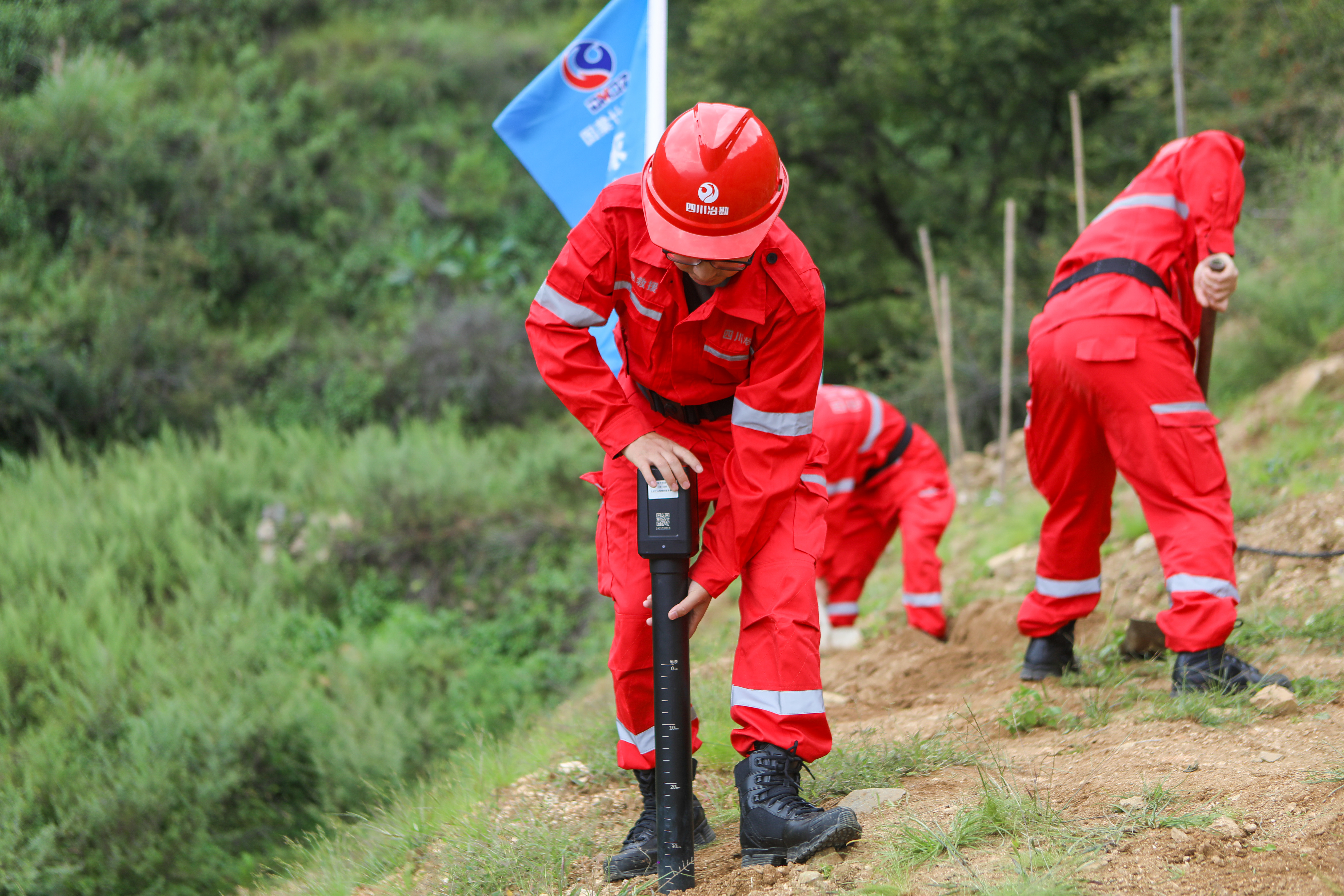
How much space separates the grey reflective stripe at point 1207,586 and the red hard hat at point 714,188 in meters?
1.77

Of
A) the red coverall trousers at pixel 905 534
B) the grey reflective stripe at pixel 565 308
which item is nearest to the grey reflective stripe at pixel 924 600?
the red coverall trousers at pixel 905 534

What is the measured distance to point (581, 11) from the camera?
62.2 ft

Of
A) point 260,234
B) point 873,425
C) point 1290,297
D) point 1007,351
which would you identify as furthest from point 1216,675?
point 260,234

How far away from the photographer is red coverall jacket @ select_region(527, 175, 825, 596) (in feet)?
8.20

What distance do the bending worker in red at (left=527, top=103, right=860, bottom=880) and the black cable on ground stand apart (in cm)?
242

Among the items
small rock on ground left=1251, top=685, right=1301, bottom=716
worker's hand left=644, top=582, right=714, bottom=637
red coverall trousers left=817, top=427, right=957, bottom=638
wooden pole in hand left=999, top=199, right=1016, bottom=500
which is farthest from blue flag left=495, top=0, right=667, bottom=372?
wooden pole in hand left=999, top=199, right=1016, bottom=500

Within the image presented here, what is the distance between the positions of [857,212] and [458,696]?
12175 millimetres

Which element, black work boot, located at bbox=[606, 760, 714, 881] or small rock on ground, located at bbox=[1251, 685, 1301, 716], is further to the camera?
small rock on ground, located at bbox=[1251, 685, 1301, 716]

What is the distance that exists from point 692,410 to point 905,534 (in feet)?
9.51

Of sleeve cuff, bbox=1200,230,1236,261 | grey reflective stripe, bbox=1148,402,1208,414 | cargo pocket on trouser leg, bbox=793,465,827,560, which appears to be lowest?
cargo pocket on trouser leg, bbox=793,465,827,560

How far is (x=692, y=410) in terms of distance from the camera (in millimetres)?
2713

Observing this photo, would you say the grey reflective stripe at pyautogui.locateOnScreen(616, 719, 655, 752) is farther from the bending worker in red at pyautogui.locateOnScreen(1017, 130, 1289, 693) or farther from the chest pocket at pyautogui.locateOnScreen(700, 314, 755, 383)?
the bending worker in red at pyautogui.locateOnScreen(1017, 130, 1289, 693)

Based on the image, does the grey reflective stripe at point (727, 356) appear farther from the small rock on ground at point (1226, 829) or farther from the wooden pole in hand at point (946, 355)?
the wooden pole in hand at point (946, 355)

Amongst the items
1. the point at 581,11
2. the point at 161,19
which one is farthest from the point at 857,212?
the point at 161,19
